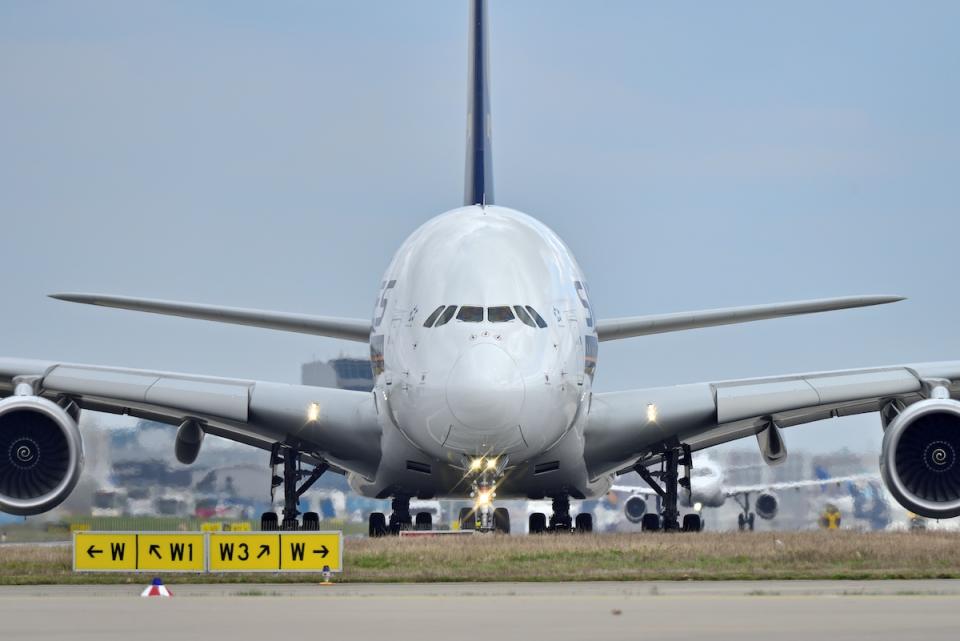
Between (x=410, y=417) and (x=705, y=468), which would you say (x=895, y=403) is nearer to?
(x=410, y=417)

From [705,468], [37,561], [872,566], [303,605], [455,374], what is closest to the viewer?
[303,605]

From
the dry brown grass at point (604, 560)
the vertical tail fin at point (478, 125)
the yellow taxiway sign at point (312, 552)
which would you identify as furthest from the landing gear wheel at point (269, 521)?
→ the yellow taxiway sign at point (312, 552)

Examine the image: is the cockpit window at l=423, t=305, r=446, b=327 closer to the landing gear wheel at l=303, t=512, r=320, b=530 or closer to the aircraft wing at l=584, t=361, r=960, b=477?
the aircraft wing at l=584, t=361, r=960, b=477

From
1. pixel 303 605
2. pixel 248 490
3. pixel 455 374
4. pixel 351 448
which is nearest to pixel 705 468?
pixel 248 490

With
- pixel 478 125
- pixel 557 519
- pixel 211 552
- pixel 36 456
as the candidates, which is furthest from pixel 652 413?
pixel 211 552

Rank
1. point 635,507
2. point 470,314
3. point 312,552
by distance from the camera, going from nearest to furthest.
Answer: point 312,552
point 470,314
point 635,507

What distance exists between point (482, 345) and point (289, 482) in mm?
5732

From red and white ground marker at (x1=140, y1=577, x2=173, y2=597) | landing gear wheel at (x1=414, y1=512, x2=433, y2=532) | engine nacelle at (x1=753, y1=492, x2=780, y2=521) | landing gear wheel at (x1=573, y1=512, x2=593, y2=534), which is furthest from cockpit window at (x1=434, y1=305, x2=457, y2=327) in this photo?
engine nacelle at (x1=753, y1=492, x2=780, y2=521)

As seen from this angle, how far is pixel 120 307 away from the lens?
972 inches

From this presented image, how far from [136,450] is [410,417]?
952 cm

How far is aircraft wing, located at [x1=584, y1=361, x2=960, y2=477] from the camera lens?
24984 mm

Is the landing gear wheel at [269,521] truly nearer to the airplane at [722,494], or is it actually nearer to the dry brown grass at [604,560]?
the dry brown grass at [604,560]

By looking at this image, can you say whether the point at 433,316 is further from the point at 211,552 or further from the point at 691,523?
the point at 691,523

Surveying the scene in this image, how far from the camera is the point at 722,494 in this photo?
51719mm
